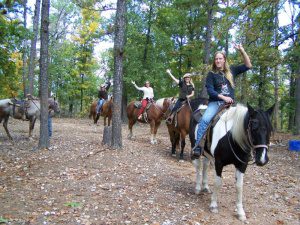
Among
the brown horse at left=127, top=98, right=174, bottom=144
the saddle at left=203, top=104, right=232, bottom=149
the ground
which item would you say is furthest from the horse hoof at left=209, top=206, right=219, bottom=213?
the brown horse at left=127, top=98, right=174, bottom=144

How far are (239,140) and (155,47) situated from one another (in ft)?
63.2

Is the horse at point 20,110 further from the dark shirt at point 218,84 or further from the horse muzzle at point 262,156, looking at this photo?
the horse muzzle at point 262,156

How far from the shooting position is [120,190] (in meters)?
6.39

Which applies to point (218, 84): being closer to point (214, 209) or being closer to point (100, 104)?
point (214, 209)

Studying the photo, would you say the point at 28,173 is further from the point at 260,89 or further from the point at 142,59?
the point at 260,89

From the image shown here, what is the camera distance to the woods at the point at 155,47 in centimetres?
1016

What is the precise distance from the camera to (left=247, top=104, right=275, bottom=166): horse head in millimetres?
4676

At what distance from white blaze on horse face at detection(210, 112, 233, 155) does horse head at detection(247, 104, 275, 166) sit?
0.70 meters

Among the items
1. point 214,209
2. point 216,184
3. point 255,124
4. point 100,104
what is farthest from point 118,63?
point 100,104

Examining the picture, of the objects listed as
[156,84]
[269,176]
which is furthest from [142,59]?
[269,176]

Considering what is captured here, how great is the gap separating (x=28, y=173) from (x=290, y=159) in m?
9.44

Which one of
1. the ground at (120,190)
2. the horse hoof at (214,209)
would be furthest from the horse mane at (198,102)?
the horse hoof at (214,209)

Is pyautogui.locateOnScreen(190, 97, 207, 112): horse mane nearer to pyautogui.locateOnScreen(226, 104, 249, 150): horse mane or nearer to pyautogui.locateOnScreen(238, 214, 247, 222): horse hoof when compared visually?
pyautogui.locateOnScreen(226, 104, 249, 150): horse mane

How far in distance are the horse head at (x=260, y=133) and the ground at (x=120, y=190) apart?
Result: 1.46 meters
